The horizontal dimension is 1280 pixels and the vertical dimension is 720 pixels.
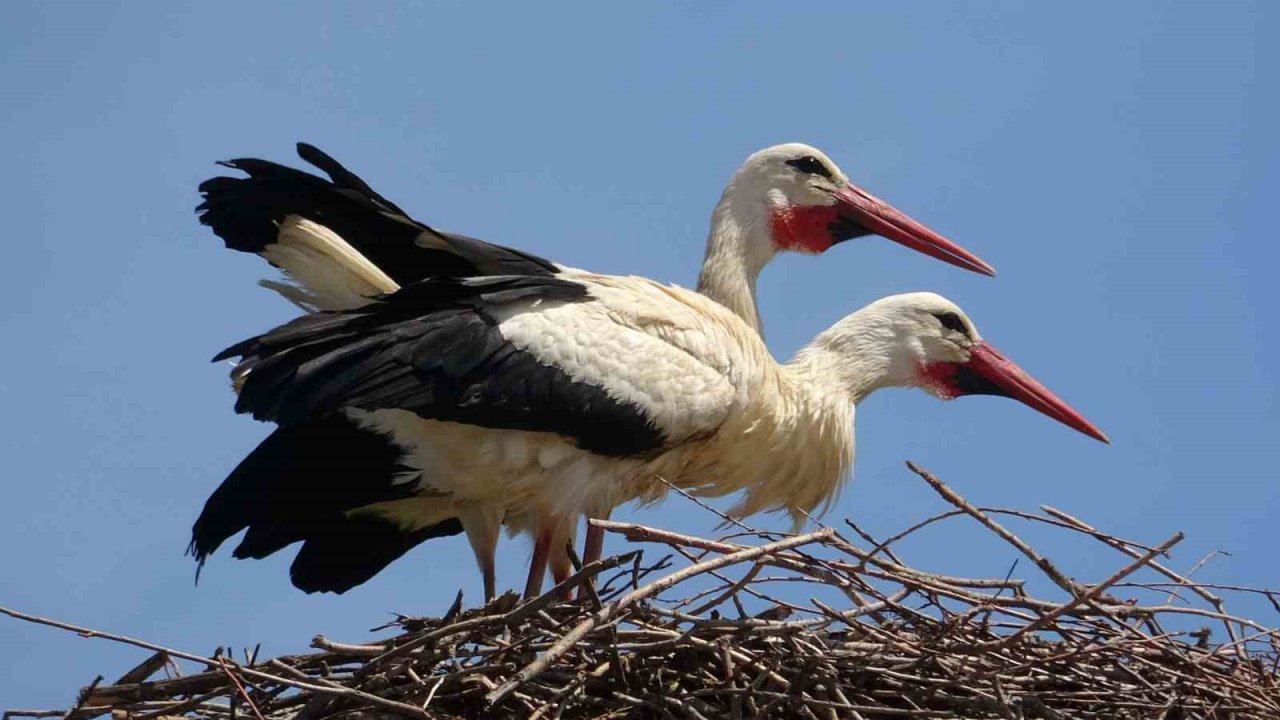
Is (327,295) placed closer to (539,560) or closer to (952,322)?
(539,560)

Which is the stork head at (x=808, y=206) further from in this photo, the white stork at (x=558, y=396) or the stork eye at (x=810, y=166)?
the white stork at (x=558, y=396)

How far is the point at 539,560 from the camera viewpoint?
21.5 feet

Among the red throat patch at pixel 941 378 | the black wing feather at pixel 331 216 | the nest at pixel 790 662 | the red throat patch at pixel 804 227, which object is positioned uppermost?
the red throat patch at pixel 804 227

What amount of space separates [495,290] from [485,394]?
34 cm

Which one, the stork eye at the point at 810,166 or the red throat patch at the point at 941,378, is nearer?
the red throat patch at the point at 941,378

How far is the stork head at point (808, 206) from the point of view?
24.6ft

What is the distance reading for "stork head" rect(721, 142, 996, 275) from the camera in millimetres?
7484

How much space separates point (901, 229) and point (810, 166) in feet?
1.36

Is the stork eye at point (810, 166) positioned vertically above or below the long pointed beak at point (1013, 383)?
above

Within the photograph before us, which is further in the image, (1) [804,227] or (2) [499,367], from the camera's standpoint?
(1) [804,227]

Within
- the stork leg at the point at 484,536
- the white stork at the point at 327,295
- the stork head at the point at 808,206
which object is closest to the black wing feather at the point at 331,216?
the white stork at the point at 327,295

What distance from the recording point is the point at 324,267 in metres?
6.43

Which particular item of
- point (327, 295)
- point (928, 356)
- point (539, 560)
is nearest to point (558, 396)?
point (539, 560)

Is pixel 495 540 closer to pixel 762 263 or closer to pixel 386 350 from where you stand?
pixel 386 350
